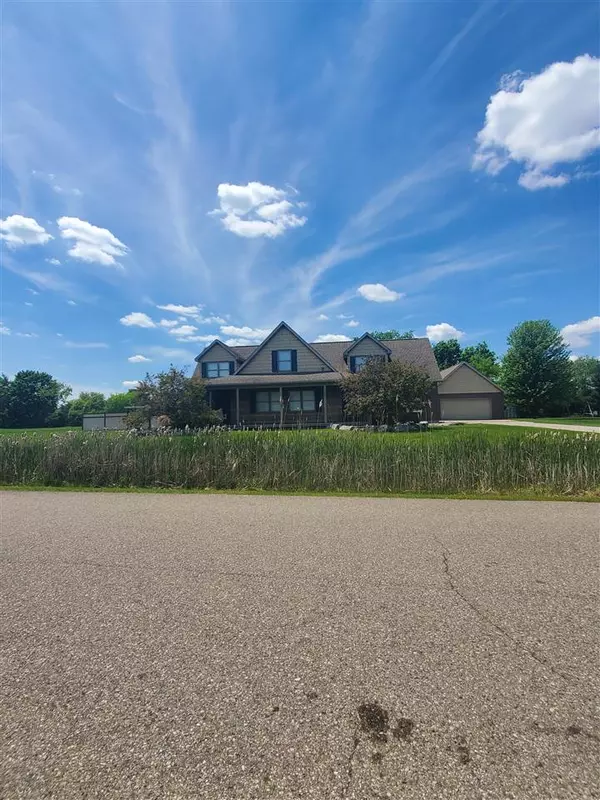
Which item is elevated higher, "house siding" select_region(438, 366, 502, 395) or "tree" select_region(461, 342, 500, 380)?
"tree" select_region(461, 342, 500, 380)

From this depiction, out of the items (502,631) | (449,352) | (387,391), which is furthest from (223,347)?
(449,352)

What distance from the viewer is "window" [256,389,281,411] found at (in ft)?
85.5

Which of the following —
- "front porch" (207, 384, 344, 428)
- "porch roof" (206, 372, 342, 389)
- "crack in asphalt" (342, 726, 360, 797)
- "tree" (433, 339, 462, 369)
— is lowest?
"crack in asphalt" (342, 726, 360, 797)

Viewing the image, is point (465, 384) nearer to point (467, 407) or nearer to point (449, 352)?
point (467, 407)

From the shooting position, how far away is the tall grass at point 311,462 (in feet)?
27.9

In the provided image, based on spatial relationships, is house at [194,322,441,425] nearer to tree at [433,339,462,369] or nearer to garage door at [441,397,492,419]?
garage door at [441,397,492,419]

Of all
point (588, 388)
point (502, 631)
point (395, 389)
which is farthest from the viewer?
point (588, 388)

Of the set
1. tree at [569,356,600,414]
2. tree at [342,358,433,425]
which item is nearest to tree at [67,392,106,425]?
tree at [342,358,433,425]

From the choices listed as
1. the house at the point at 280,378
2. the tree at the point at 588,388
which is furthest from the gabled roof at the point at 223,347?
the tree at the point at 588,388

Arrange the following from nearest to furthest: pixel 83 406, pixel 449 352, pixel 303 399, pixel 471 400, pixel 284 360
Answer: pixel 303 399, pixel 284 360, pixel 471 400, pixel 83 406, pixel 449 352

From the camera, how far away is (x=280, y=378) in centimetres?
2552

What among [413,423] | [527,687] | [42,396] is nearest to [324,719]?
[527,687]

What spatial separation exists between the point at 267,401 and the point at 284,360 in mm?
2929

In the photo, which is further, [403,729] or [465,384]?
[465,384]
